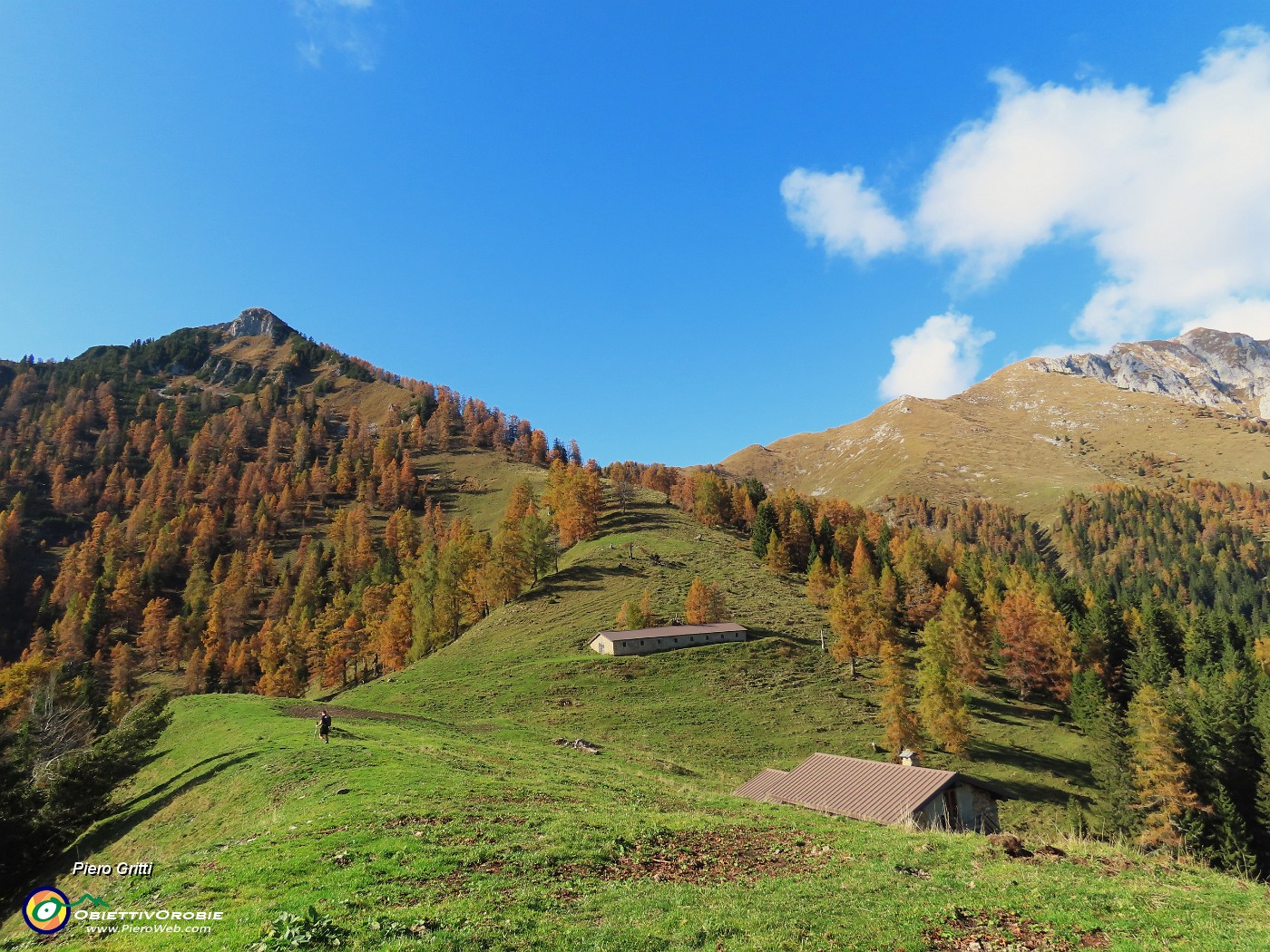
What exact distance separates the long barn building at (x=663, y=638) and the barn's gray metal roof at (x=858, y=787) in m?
44.7

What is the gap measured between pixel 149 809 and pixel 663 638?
61.9 m

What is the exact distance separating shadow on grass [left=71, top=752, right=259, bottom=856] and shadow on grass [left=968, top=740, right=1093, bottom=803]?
220 ft

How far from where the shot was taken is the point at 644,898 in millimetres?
13969

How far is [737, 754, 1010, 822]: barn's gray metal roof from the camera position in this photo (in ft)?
97.5

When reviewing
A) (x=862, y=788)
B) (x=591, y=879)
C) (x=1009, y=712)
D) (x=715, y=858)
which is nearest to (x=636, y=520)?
(x=1009, y=712)

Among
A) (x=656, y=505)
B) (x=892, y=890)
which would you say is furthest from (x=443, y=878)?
(x=656, y=505)

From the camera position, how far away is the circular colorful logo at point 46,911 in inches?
543

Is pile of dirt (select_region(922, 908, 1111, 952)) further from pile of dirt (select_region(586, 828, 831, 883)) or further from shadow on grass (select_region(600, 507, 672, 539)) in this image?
shadow on grass (select_region(600, 507, 672, 539))

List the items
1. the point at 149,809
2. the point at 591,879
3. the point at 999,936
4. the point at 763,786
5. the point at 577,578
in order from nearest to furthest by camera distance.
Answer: the point at 999,936, the point at 591,879, the point at 149,809, the point at 763,786, the point at 577,578

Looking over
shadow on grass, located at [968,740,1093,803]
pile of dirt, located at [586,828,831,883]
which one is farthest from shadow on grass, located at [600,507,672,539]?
pile of dirt, located at [586,828,831,883]

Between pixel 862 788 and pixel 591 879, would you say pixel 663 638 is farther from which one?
pixel 591 879

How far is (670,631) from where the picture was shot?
8775cm

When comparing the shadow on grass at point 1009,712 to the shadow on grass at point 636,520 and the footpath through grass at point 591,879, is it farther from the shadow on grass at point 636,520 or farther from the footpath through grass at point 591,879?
the shadow on grass at point 636,520

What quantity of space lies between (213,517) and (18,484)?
8070cm
